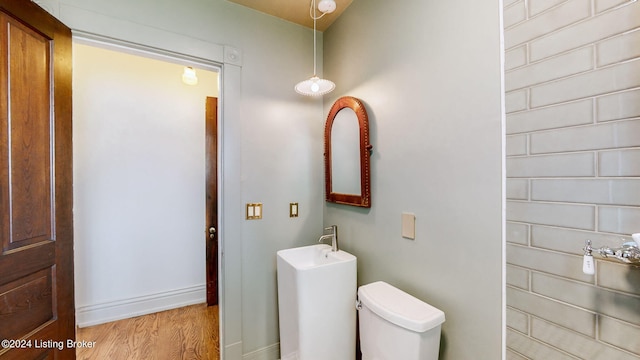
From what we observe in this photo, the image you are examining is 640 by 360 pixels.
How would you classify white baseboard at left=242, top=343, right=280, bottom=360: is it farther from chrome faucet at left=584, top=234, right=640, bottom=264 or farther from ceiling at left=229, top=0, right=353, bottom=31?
ceiling at left=229, top=0, right=353, bottom=31

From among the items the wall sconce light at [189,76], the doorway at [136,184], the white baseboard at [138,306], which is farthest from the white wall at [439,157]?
the white baseboard at [138,306]

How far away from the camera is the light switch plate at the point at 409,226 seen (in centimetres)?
125

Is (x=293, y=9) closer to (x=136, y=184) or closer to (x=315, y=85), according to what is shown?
(x=315, y=85)

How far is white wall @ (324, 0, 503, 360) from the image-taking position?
96 centimetres

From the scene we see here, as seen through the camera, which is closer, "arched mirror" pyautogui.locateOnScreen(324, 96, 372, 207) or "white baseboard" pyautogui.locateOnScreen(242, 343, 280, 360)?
"arched mirror" pyautogui.locateOnScreen(324, 96, 372, 207)

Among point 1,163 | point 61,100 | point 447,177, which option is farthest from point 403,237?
point 61,100

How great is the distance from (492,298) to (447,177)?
1.63 feet

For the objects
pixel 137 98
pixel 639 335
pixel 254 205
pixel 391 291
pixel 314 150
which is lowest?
pixel 391 291

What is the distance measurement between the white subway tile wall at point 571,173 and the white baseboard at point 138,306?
2724 millimetres

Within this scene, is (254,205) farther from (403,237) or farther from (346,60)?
(346,60)

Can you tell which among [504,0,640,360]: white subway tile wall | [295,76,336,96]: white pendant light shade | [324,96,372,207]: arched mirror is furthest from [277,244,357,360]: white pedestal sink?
[295,76,336,96]: white pendant light shade

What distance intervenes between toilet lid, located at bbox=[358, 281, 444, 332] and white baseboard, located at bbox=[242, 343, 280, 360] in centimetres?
103

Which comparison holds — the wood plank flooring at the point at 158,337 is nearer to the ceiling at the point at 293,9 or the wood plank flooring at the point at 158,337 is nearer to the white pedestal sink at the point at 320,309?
the white pedestal sink at the point at 320,309

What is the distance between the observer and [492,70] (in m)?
0.94
